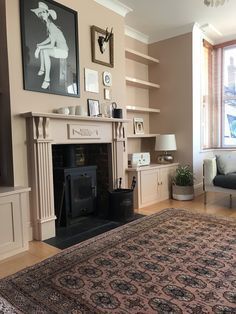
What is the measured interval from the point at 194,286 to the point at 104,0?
3461mm

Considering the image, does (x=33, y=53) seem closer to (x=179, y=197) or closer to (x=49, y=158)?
(x=49, y=158)

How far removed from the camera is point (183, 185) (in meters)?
4.22

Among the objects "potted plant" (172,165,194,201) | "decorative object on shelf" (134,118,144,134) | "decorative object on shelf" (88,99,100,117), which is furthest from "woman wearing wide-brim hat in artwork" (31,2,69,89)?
"potted plant" (172,165,194,201)

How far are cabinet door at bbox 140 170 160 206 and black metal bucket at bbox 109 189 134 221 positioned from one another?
58 cm

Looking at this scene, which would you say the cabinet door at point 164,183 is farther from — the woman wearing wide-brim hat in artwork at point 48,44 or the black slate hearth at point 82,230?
the woman wearing wide-brim hat in artwork at point 48,44

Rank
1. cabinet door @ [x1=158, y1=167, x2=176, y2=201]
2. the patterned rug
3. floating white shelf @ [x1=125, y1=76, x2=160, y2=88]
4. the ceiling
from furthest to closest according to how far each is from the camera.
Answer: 1. cabinet door @ [x1=158, y1=167, x2=176, y2=201]
2. floating white shelf @ [x1=125, y1=76, x2=160, y2=88]
3. the ceiling
4. the patterned rug

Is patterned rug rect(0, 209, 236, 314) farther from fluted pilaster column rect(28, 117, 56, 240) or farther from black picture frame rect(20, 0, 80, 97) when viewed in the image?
black picture frame rect(20, 0, 80, 97)

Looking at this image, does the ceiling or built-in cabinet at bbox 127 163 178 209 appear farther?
built-in cabinet at bbox 127 163 178 209

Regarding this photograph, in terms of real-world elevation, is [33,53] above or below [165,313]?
above

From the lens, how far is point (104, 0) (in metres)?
3.41

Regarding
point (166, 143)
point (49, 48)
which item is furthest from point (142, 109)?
point (49, 48)

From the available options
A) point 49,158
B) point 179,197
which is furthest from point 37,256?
point 179,197

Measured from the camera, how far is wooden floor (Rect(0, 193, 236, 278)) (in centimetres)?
212

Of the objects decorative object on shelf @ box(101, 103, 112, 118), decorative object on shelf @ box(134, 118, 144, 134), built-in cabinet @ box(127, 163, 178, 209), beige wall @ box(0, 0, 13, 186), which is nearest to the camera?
beige wall @ box(0, 0, 13, 186)
